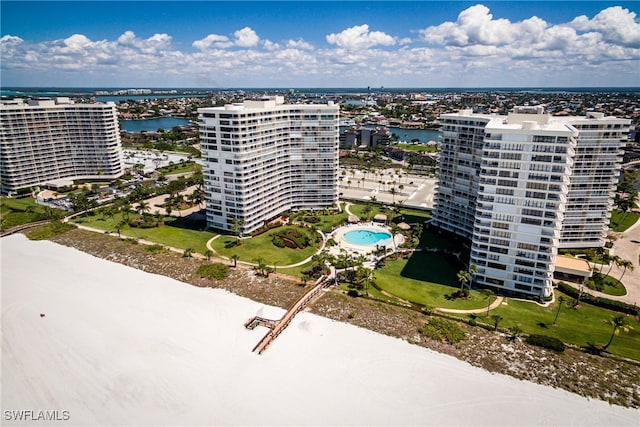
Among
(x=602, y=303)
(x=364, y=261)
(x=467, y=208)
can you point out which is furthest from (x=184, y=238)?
(x=602, y=303)

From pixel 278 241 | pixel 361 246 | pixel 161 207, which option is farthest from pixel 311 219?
pixel 161 207

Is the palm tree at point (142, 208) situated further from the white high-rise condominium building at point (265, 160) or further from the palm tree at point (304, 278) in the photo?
the palm tree at point (304, 278)

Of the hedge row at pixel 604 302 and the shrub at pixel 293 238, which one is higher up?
the shrub at pixel 293 238

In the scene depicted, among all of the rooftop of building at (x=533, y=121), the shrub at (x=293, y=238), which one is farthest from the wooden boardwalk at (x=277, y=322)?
the rooftop of building at (x=533, y=121)

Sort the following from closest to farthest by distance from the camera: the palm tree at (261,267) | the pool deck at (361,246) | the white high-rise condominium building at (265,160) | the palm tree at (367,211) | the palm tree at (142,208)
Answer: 1. the palm tree at (261,267)
2. the pool deck at (361,246)
3. the white high-rise condominium building at (265,160)
4. the palm tree at (367,211)
5. the palm tree at (142,208)

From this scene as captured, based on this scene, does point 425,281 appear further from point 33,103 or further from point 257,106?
point 33,103

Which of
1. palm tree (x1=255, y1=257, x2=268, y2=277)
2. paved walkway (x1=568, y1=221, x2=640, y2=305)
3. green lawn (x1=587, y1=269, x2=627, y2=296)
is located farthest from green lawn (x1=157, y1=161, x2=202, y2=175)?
paved walkway (x1=568, y1=221, x2=640, y2=305)

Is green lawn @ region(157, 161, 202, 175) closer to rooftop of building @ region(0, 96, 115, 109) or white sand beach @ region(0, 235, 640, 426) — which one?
rooftop of building @ region(0, 96, 115, 109)
